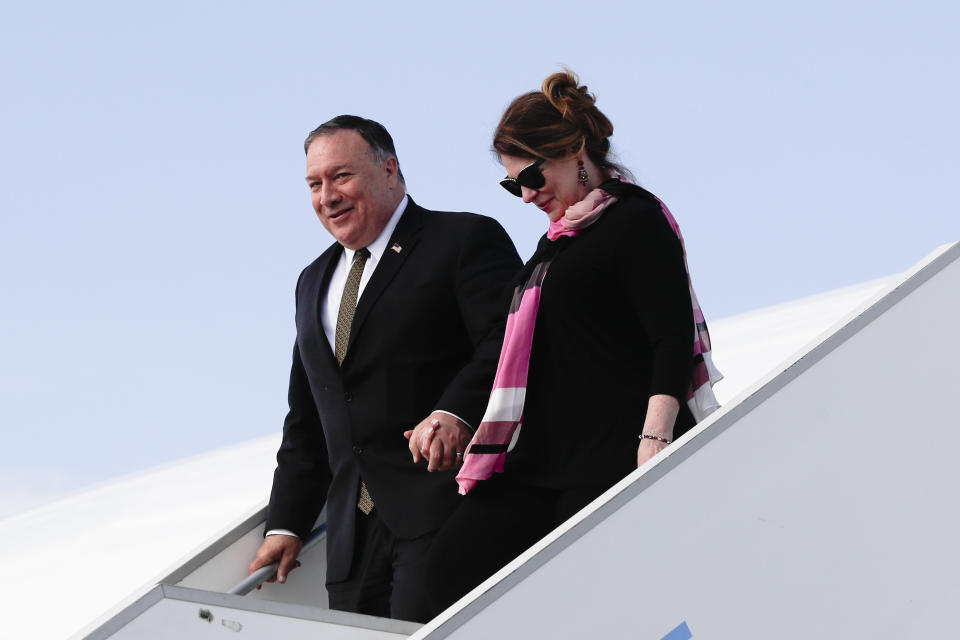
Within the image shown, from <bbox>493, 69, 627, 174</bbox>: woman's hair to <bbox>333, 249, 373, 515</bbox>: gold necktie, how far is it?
61 cm

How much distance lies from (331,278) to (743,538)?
4.22ft

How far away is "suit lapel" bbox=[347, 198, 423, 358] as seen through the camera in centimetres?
292

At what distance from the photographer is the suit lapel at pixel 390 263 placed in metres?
2.92

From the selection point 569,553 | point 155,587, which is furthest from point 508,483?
point 155,587

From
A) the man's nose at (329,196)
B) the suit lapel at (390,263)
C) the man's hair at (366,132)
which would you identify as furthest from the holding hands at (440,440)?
the man's hair at (366,132)

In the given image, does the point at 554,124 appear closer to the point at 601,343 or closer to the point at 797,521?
the point at 601,343

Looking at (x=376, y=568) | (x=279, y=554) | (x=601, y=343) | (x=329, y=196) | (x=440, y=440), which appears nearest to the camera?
(x=601, y=343)

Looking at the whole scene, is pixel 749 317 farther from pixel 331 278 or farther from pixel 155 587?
pixel 155 587

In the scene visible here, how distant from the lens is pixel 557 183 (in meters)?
→ 2.50

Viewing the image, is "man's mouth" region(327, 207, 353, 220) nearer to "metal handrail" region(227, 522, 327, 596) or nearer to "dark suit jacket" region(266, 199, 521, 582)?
"dark suit jacket" region(266, 199, 521, 582)

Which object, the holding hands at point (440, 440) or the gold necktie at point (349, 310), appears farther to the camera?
the gold necktie at point (349, 310)

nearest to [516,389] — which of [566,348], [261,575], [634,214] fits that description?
[566,348]

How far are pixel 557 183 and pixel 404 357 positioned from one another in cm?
60

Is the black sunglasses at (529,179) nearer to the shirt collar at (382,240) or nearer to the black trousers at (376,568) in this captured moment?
the shirt collar at (382,240)
